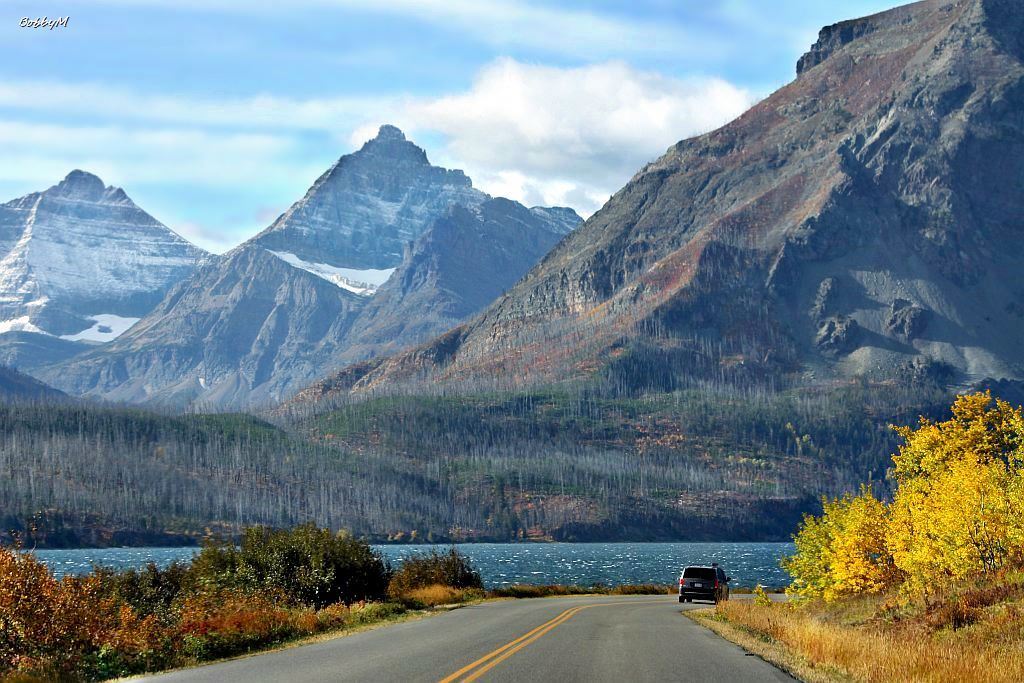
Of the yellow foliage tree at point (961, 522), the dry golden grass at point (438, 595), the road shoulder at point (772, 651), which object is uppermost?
the yellow foliage tree at point (961, 522)

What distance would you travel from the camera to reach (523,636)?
35.1m

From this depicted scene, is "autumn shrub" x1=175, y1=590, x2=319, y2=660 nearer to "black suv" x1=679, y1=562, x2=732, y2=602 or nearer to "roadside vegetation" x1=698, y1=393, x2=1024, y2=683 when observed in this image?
"roadside vegetation" x1=698, y1=393, x2=1024, y2=683

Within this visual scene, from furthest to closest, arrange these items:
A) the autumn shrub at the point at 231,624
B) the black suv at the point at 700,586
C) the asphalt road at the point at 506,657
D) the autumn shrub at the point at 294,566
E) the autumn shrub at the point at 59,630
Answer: the black suv at the point at 700,586 → the autumn shrub at the point at 294,566 → the autumn shrub at the point at 231,624 → the autumn shrub at the point at 59,630 → the asphalt road at the point at 506,657

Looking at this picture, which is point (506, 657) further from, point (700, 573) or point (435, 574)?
point (700, 573)

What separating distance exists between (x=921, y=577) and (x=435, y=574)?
107 ft

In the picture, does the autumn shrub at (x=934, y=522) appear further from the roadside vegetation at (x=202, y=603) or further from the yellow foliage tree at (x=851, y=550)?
the roadside vegetation at (x=202, y=603)

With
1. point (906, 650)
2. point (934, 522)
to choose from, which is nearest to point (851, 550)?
point (934, 522)

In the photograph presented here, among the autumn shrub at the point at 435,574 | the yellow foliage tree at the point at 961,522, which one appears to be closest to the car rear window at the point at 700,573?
the autumn shrub at the point at 435,574

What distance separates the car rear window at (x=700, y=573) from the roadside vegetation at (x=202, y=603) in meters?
12.0

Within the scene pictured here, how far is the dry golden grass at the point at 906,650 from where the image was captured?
23.9 meters

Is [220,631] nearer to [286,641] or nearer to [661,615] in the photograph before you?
[286,641]

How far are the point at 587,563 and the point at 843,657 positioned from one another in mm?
172529

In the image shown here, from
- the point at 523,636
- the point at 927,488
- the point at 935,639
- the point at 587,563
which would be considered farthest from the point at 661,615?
the point at 587,563

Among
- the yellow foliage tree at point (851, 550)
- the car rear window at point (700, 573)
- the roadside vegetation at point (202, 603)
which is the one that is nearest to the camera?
the roadside vegetation at point (202, 603)
